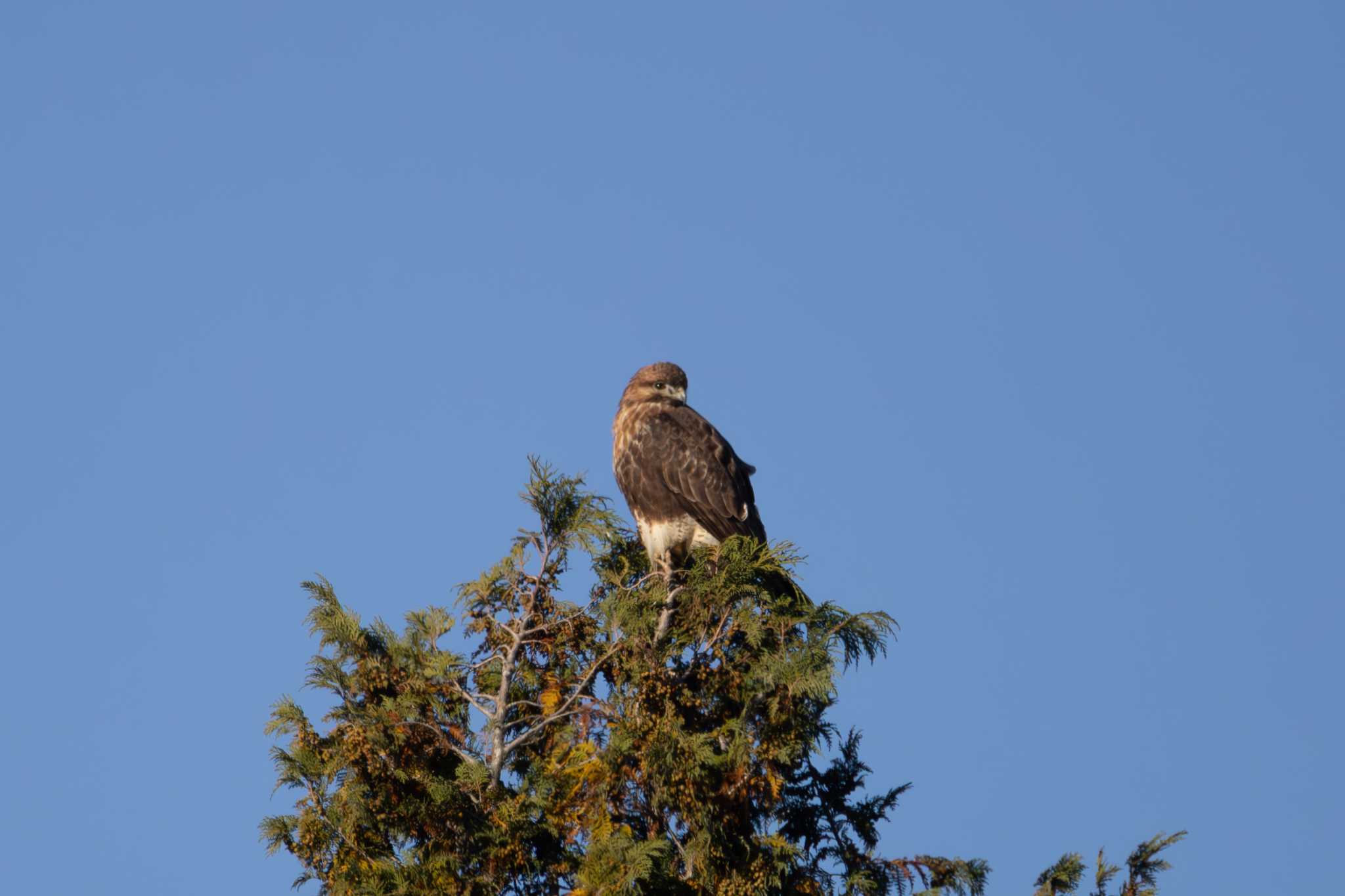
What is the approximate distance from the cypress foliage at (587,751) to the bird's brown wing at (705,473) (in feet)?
8.22

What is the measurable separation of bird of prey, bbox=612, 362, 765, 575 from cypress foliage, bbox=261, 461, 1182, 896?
253 cm

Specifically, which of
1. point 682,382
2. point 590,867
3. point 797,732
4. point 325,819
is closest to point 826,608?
point 797,732

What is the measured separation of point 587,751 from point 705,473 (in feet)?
→ 12.9

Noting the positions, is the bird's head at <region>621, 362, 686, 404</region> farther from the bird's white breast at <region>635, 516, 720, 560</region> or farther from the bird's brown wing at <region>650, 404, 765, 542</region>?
the bird's white breast at <region>635, 516, 720, 560</region>

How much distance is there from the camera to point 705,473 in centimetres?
1250

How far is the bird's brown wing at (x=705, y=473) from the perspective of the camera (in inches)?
488

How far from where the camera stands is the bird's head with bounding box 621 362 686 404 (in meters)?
13.4

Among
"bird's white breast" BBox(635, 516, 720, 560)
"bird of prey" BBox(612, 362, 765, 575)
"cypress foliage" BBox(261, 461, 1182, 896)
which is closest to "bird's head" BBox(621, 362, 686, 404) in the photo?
"bird of prey" BBox(612, 362, 765, 575)

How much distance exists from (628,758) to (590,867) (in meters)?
0.76

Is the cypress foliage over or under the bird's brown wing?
under

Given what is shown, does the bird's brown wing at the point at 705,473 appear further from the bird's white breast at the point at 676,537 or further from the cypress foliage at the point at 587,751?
the cypress foliage at the point at 587,751

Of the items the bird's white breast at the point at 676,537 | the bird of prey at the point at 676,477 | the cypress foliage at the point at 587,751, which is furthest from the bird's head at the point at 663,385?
the cypress foliage at the point at 587,751

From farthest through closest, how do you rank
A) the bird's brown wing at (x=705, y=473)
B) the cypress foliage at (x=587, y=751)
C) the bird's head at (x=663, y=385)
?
1. the bird's head at (x=663, y=385)
2. the bird's brown wing at (x=705, y=473)
3. the cypress foliage at (x=587, y=751)

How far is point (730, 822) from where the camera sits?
884 centimetres
